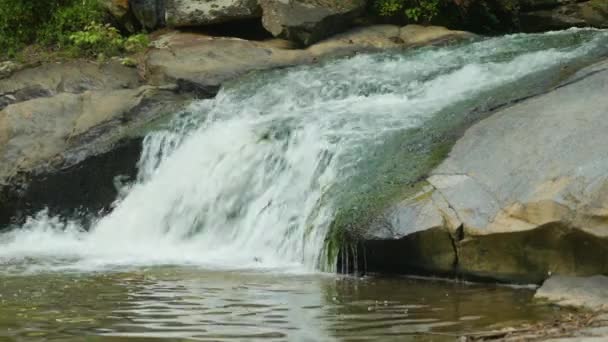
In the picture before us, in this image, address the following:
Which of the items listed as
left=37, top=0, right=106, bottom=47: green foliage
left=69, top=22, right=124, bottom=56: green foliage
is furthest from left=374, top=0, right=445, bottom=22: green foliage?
left=37, top=0, right=106, bottom=47: green foliage

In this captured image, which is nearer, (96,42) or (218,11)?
(96,42)

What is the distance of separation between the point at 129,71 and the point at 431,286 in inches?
331

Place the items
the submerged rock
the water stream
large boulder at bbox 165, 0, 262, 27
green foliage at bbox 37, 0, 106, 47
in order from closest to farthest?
the water stream, the submerged rock, large boulder at bbox 165, 0, 262, 27, green foliage at bbox 37, 0, 106, 47

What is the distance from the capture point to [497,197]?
7.43m

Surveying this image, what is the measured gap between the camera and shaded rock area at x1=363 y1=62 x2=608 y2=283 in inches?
270

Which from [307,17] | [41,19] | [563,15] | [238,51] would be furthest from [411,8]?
[41,19]

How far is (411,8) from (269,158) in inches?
267

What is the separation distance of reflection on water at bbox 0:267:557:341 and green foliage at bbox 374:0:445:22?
9003 millimetres

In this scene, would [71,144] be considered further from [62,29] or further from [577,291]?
[577,291]

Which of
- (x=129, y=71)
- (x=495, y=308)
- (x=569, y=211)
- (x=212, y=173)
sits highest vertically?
(x=129, y=71)

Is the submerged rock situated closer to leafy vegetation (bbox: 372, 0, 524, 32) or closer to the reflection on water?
the reflection on water

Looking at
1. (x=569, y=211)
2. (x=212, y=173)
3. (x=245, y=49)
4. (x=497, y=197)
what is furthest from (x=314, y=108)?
(x=569, y=211)

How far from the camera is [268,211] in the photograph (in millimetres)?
9258

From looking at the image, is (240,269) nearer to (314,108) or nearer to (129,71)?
(314,108)
